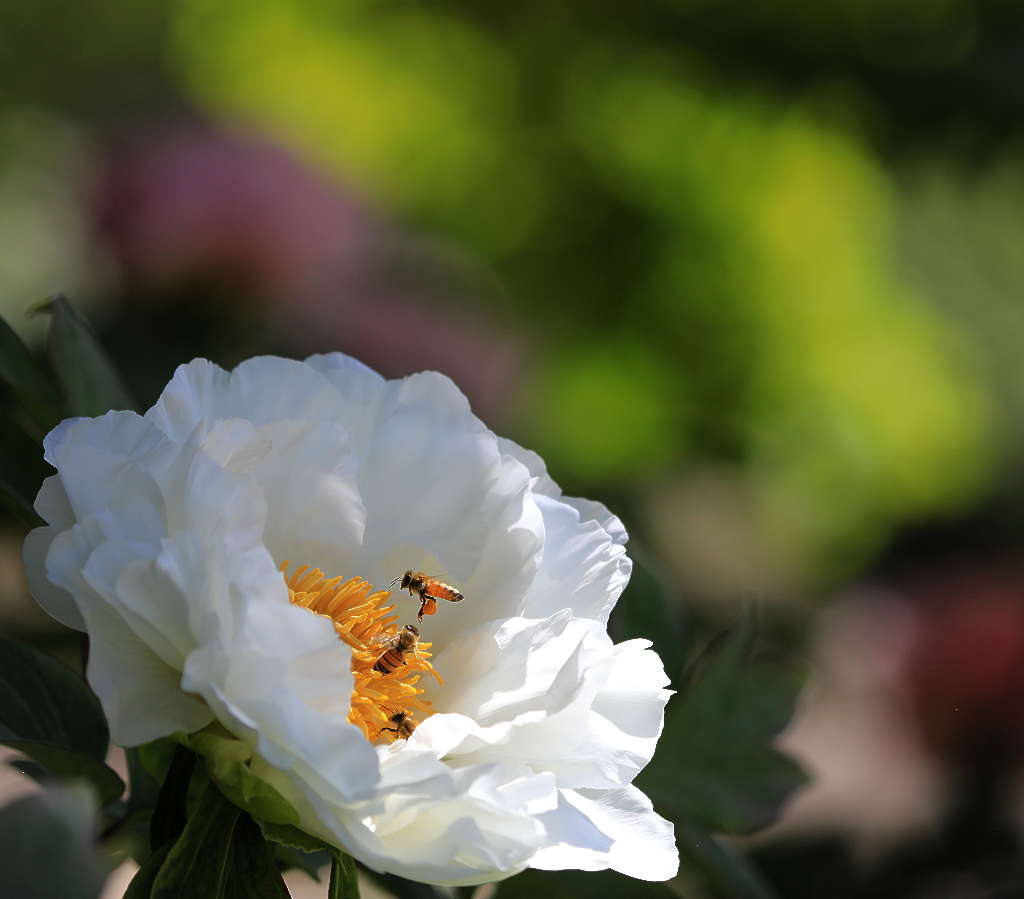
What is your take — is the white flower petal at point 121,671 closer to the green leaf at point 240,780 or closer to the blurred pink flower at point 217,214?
the green leaf at point 240,780

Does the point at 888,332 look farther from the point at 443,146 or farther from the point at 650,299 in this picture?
the point at 443,146

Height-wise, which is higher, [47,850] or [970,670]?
[47,850]

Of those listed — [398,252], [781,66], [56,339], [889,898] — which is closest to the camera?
[56,339]

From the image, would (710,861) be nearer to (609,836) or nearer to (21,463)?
(609,836)

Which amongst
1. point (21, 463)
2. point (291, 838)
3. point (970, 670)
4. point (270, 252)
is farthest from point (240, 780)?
point (270, 252)

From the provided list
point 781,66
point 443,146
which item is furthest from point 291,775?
point 781,66

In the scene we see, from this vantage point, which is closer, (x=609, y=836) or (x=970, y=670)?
(x=609, y=836)

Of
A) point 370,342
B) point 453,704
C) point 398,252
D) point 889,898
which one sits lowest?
point 398,252

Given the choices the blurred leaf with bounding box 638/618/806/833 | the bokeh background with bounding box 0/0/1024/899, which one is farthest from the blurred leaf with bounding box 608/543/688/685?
the bokeh background with bounding box 0/0/1024/899
